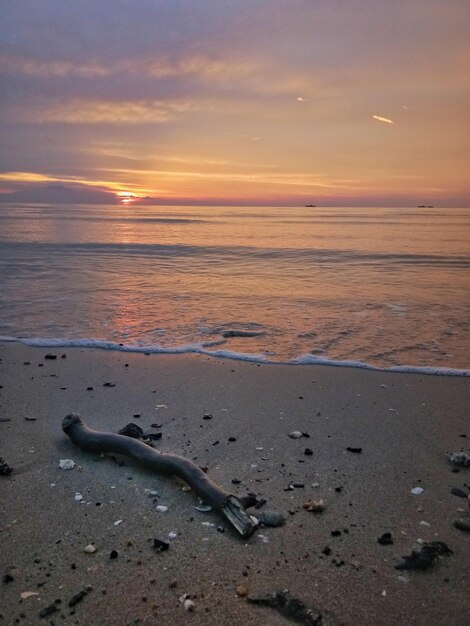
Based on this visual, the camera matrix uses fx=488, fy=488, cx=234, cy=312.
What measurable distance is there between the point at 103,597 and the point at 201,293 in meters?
10.3

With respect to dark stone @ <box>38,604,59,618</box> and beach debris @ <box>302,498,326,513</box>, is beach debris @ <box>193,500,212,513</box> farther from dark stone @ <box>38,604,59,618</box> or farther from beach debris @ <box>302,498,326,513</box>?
dark stone @ <box>38,604,59,618</box>

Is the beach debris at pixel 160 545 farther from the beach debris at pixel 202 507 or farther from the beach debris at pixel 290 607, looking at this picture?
the beach debris at pixel 290 607

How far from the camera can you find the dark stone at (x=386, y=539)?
3019mm

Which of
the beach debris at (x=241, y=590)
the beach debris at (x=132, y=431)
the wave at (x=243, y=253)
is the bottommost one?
the beach debris at (x=241, y=590)

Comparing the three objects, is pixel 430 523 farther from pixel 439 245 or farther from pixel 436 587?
pixel 439 245

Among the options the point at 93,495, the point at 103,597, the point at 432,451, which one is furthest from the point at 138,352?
the point at 103,597

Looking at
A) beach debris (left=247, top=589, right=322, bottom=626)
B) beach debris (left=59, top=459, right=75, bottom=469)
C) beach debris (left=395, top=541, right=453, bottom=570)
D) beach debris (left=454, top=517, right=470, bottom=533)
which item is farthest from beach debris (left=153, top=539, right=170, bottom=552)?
beach debris (left=454, top=517, right=470, bottom=533)

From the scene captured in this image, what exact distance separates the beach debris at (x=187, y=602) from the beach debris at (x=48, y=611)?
634mm

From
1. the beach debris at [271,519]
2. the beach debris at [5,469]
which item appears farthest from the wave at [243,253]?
the beach debris at [5,469]

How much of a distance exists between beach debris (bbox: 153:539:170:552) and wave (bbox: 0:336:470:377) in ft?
13.4

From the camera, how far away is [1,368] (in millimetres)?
6441

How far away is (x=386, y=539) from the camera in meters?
3.04

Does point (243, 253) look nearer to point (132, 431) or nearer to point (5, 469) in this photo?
point (132, 431)

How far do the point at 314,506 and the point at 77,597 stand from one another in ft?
5.26
